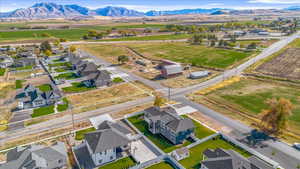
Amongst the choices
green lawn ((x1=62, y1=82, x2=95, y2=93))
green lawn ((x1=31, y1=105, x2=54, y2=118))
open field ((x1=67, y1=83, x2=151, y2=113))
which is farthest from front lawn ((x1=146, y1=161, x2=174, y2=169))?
green lawn ((x1=62, y1=82, x2=95, y2=93))

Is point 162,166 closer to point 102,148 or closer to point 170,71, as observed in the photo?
point 102,148

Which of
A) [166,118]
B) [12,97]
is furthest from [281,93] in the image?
[12,97]

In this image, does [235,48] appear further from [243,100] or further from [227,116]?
[227,116]

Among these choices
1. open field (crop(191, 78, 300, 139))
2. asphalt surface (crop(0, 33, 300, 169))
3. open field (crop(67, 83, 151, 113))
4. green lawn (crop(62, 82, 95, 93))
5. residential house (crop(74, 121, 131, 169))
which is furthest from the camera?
green lawn (crop(62, 82, 95, 93))

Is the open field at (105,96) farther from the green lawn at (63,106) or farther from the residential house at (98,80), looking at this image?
the residential house at (98,80)

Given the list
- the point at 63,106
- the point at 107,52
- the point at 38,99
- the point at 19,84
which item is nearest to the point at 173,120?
the point at 63,106

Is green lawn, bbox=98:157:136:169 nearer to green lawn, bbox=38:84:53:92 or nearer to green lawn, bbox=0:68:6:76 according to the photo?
green lawn, bbox=38:84:53:92

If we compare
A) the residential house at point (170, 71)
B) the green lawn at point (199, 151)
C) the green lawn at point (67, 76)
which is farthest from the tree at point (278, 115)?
the green lawn at point (67, 76)
